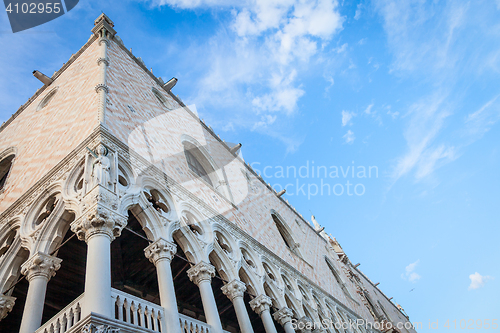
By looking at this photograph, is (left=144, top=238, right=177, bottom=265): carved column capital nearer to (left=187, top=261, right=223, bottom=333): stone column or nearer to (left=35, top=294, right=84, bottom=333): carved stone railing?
(left=187, top=261, right=223, bottom=333): stone column

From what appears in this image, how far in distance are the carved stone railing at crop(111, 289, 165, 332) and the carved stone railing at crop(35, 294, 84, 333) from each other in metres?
0.40

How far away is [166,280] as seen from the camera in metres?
5.66

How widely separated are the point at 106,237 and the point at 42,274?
1.26m

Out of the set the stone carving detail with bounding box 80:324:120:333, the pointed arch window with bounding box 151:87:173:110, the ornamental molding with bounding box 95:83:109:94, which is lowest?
the stone carving detail with bounding box 80:324:120:333

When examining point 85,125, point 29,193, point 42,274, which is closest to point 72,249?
point 29,193

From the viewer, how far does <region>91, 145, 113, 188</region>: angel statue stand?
5734 mm

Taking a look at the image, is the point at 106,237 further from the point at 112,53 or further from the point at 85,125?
the point at 112,53

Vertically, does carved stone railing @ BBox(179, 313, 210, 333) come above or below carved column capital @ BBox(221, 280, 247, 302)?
below

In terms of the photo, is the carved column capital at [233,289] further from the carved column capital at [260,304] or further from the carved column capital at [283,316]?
the carved column capital at [283,316]

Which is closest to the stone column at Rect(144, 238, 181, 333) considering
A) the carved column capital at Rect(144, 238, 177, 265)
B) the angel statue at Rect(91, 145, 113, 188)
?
the carved column capital at Rect(144, 238, 177, 265)

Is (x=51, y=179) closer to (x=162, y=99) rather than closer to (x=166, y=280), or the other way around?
(x=166, y=280)

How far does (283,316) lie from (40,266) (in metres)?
4.95

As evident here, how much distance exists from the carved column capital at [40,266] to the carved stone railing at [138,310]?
4.36 feet

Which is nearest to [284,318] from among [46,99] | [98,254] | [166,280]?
[166,280]
